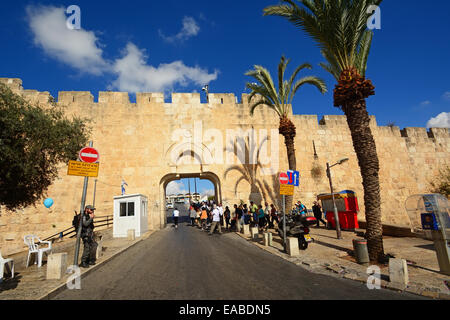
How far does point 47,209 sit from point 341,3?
818 inches

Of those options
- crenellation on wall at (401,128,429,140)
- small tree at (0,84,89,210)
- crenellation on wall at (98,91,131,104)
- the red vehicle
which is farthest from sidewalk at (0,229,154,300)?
crenellation on wall at (401,128,429,140)

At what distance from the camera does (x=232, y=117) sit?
1978cm

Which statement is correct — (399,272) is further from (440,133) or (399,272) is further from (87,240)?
(440,133)

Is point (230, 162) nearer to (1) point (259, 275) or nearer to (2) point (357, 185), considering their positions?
(2) point (357, 185)

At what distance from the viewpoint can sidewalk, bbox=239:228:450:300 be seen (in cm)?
450

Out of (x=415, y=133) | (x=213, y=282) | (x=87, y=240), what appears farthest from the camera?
(x=415, y=133)

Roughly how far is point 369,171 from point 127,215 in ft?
42.8

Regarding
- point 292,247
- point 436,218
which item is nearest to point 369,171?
point 436,218

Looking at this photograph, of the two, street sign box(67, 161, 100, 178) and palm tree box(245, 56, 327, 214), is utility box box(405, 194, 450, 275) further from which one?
street sign box(67, 161, 100, 178)

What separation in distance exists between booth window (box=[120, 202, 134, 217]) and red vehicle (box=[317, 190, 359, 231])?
12558 millimetres

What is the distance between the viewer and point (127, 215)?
557 inches
